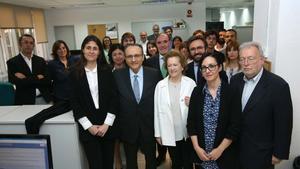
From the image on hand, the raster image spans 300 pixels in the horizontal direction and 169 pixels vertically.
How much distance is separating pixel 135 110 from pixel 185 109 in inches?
17.2

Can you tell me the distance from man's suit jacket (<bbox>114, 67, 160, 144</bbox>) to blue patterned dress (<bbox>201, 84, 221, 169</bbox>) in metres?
0.52

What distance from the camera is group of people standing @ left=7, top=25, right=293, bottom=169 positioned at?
1638 mm

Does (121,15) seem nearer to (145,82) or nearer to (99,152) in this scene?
(145,82)

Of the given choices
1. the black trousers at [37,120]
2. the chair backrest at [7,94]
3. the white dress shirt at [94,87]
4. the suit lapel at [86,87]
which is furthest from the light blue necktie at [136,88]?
the chair backrest at [7,94]

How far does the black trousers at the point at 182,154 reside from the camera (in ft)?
6.86

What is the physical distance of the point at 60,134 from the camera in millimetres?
1922

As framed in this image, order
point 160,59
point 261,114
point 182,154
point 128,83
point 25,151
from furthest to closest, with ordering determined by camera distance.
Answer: point 160,59 < point 182,154 < point 128,83 < point 261,114 < point 25,151

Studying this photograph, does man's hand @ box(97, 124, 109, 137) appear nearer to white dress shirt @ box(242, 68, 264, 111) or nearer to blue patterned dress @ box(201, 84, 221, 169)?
blue patterned dress @ box(201, 84, 221, 169)

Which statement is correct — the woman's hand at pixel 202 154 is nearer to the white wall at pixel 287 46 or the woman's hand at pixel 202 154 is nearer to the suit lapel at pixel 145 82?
the suit lapel at pixel 145 82

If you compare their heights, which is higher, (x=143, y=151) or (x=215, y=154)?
(x=215, y=154)

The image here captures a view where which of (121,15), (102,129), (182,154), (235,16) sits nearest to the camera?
(102,129)

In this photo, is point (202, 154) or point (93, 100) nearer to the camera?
point (202, 154)

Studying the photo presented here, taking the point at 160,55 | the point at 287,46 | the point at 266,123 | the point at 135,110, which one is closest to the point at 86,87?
the point at 135,110

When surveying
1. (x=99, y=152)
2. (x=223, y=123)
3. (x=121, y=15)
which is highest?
(x=121, y=15)
